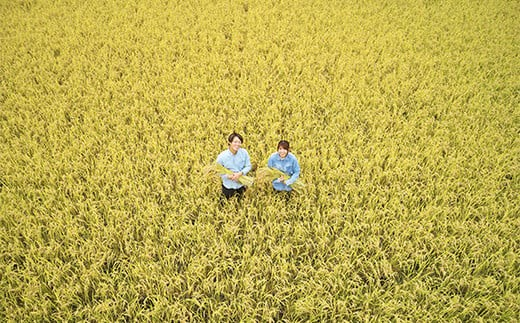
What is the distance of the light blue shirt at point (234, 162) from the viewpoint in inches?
96.3

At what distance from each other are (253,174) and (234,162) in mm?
548

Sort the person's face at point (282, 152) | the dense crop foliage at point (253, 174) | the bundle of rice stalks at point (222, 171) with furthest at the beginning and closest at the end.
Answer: the bundle of rice stalks at point (222, 171) → the person's face at point (282, 152) → the dense crop foliage at point (253, 174)

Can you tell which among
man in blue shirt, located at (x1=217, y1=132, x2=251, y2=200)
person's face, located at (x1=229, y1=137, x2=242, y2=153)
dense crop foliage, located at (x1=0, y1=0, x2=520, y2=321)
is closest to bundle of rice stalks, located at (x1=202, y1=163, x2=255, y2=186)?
man in blue shirt, located at (x1=217, y1=132, x2=251, y2=200)

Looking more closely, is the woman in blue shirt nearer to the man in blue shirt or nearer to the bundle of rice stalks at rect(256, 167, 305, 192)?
the bundle of rice stalks at rect(256, 167, 305, 192)

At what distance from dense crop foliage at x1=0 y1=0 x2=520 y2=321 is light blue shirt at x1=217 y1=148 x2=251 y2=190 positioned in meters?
0.26

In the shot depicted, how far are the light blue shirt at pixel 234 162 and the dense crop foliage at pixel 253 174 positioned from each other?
261 mm

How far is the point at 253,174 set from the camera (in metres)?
2.99

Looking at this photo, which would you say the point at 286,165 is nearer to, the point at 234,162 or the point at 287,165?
the point at 287,165

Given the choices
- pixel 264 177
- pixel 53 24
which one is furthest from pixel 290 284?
pixel 53 24

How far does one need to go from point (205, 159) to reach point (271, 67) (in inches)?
99.4

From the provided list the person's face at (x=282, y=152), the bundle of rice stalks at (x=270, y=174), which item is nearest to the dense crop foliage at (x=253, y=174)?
the bundle of rice stalks at (x=270, y=174)

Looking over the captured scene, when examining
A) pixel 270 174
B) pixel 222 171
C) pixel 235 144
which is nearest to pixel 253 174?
pixel 270 174

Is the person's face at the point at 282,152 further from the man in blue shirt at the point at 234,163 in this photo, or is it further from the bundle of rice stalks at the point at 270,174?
the man in blue shirt at the point at 234,163

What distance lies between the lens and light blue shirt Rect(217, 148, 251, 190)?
8.03ft
